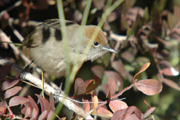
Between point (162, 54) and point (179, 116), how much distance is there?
2.32 feet

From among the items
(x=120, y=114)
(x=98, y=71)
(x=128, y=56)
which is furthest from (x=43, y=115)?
(x=128, y=56)

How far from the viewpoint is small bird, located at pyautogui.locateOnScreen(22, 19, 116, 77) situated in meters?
1.92

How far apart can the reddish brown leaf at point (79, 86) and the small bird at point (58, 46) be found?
2.01 feet

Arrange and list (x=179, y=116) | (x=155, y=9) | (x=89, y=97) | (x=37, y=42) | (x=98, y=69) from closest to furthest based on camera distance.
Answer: (x=89, y=97) < (x=98, y=69) < (x=155, y=9) < (x=37, y=42) < (x=179, y=116)

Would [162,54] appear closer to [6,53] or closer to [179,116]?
[179,116]

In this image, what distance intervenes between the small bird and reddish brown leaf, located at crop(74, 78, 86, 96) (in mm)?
612

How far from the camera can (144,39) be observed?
7.00ft

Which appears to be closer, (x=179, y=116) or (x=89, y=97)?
(x=89, y=97)

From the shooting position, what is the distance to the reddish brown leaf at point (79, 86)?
4.02 ft

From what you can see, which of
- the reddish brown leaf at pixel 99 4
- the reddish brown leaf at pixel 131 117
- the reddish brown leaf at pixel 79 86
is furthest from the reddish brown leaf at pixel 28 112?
the reddish brown leaf at pixel 99 4

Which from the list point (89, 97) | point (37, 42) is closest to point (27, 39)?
point (37, 42)

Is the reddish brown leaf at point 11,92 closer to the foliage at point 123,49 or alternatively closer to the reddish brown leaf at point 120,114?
the foliage at point 123,49

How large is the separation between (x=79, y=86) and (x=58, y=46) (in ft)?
2.44

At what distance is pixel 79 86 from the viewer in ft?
4.10
